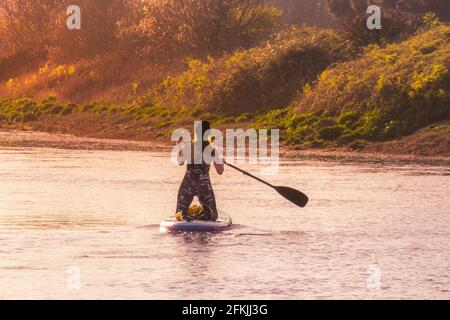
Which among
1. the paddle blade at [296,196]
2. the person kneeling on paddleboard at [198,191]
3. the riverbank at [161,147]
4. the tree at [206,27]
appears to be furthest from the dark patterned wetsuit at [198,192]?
the tree at [206,27]

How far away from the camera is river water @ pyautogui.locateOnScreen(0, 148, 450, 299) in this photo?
46.9 ft

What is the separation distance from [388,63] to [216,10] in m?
14.6

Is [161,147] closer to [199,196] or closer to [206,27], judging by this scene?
[206,27]

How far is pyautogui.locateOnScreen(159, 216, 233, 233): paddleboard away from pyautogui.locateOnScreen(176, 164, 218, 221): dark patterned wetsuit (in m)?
0.23

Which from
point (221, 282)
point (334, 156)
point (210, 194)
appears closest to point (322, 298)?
point (221, 282)

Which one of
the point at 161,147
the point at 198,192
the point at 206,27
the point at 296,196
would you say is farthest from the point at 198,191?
the point at 206,27

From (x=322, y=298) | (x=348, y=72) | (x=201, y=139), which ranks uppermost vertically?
(x=348, y=72)

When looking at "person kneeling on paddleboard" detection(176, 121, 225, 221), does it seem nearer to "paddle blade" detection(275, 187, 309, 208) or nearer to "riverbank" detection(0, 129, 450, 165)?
"paddle blade" detection(275, 187, 309, 208)

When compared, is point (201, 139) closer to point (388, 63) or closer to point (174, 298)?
point (174, 298)

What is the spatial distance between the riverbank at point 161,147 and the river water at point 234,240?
5.22m

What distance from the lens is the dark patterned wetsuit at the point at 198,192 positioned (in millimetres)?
19203

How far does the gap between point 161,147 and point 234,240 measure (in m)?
22.0

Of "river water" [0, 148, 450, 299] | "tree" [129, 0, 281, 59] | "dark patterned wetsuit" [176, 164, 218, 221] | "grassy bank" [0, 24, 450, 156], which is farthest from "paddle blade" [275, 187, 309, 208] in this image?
"tree" [129, 0, 281, 59]

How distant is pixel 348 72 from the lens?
42.4m
